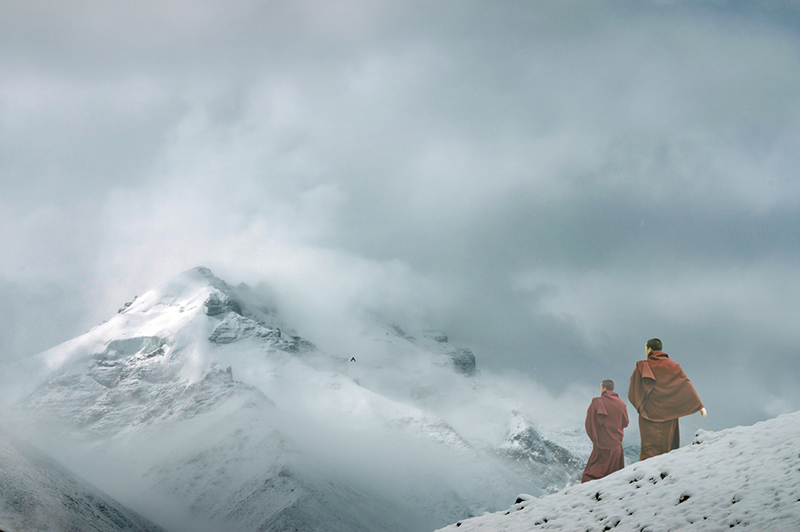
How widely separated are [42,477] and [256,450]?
10340cm

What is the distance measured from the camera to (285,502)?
11156 centimetres

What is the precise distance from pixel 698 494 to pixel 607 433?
22.0 feet

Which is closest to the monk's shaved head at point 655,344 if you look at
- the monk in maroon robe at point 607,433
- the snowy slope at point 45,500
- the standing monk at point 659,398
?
the standing monk at point 659,398

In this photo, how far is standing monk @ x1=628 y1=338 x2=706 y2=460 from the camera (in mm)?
18016

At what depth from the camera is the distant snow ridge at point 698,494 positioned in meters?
11.7

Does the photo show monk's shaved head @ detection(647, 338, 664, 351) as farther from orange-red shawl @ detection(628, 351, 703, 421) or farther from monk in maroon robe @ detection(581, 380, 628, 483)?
monk in maroon robe @ detection(581, 380, 628, 483)

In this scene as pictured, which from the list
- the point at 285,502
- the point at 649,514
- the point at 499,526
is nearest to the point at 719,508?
the point at 649,514

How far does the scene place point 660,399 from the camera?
18453 millimetres

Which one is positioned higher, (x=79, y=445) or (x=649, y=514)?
(x=649, y=514)

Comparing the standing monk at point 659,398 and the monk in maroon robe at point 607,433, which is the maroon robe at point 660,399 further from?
the monk in maroon robe at point 607,433

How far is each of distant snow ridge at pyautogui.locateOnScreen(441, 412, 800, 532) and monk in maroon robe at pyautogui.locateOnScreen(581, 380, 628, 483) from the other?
2.94m

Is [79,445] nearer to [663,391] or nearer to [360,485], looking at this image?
[360,485]

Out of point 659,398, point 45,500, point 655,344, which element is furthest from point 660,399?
point 45,500

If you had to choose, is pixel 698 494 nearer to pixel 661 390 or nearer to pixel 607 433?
pixel 661 390
